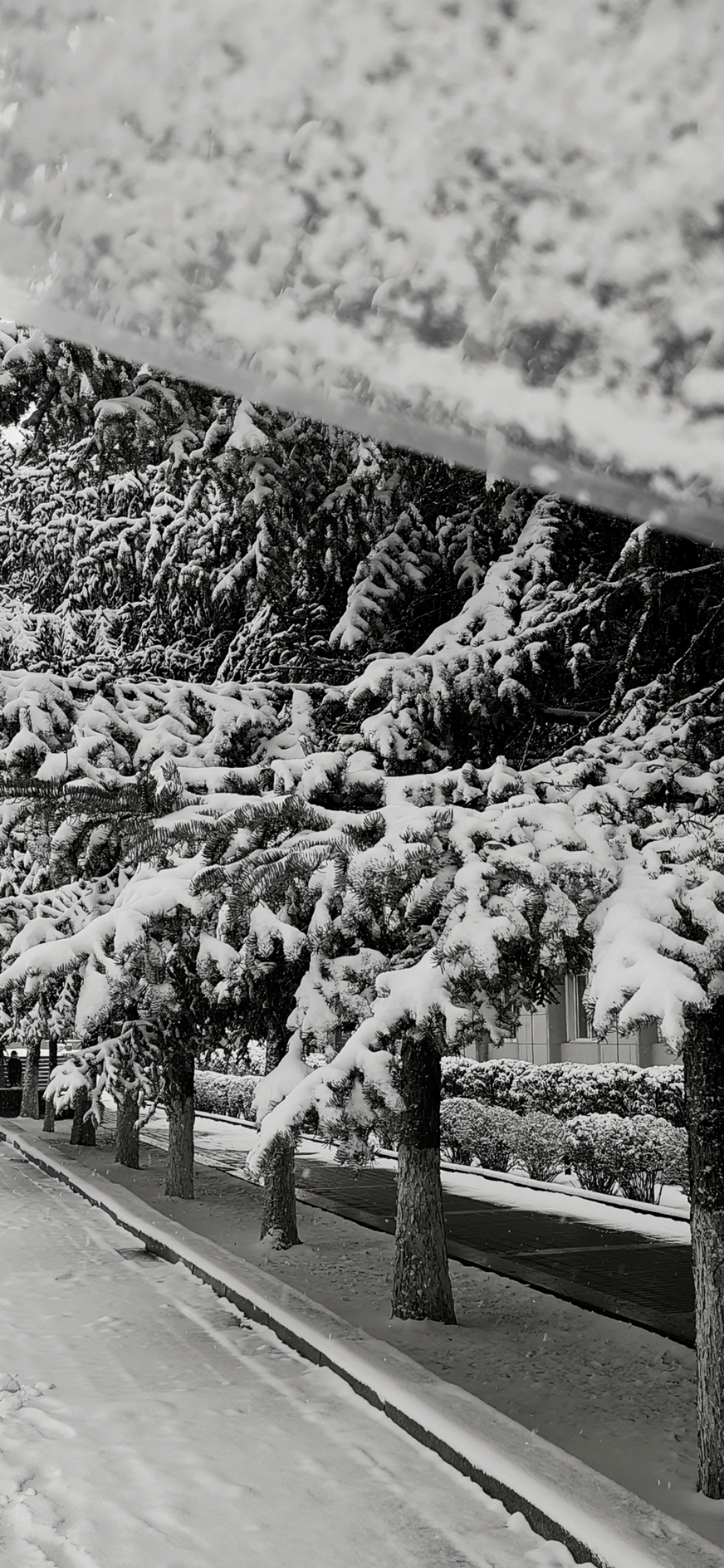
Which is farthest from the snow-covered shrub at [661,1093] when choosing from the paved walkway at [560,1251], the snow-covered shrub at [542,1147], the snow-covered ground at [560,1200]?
the paved walkway at [560,1251]

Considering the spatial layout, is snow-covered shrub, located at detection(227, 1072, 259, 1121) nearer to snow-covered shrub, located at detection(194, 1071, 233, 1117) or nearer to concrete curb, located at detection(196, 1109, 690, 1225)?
snow-covered shrub, located at detection(194, 1071, 233, 1117)

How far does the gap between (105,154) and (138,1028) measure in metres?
7.30

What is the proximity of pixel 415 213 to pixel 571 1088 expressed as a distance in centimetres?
1299

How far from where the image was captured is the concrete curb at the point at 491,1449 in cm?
446

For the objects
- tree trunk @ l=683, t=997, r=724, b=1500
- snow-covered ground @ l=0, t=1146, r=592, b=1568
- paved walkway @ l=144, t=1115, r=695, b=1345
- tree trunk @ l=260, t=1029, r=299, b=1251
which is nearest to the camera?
snow-covered ground @ l=0, t=1146, r=592, b=1568

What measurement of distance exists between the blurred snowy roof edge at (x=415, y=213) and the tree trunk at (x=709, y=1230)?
2.45 metres

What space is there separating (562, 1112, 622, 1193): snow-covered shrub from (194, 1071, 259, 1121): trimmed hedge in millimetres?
10152

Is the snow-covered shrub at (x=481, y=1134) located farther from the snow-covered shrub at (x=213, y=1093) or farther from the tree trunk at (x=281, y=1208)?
the snow-covered shrub at (x=213, y=1093)

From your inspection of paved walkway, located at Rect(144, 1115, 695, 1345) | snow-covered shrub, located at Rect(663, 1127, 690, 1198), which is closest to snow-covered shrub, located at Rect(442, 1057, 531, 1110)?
paved walkway, located at Rect(144, 1115, 695, 1345)

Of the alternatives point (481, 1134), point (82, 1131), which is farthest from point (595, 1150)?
point (82, 1131)

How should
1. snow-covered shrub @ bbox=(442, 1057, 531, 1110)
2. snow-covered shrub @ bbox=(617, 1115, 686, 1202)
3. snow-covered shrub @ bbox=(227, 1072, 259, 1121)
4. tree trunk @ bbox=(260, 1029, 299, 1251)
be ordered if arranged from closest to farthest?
tree trunk @ bbox=(260, 1029, 299, 1251) < snow-covered shrub @ bbox=(617, 1115, 686, 1202) < snow-covered shrub @ bbox=(442, 1057, 531, 1110) < snow-covered shrub @ bbox=(227, 1072, 259, 1121)

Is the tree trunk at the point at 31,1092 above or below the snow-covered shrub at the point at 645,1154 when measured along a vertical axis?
below

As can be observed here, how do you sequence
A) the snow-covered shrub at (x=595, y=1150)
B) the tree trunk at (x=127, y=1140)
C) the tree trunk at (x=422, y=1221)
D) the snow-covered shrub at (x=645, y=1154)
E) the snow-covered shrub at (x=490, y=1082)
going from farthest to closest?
the snow-covered shrub at (x=490, y=1082) < the tree trunk at (x=127, y=1140) < the snow-covered shrub at (x=595, y=1150) < the snow-covered shrub at (x=645, y=1154) < the tree trunk at (x=422, y=1221)

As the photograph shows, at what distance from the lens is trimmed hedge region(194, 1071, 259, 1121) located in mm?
24828
